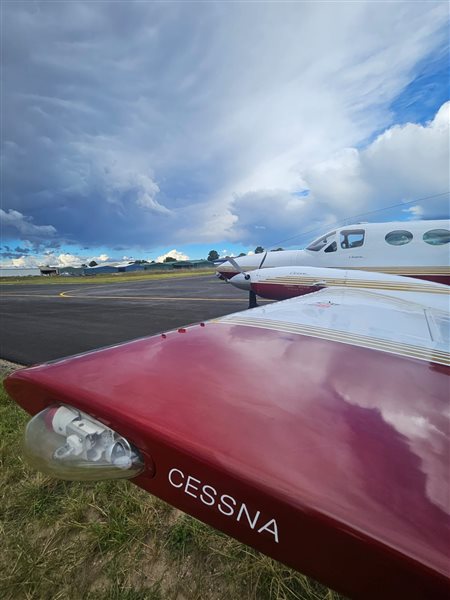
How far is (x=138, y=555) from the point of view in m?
1.69

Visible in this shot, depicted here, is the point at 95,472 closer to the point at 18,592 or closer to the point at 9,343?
the point at 18,592

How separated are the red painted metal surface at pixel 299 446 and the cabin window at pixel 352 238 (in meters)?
8.47

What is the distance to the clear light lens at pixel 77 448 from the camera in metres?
0.93

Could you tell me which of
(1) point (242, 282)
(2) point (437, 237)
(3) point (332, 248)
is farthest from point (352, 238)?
(1) point (242, 282)

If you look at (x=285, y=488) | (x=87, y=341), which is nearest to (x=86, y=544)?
(x=285, y=488)

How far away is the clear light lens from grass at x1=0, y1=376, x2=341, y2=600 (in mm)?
1061

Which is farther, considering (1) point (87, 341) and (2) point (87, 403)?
(1) point (87, 341)

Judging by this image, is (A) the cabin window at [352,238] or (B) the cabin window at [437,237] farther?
(A) the cabin window at [352,238]

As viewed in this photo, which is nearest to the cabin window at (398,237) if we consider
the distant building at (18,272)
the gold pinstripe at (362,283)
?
the gold pinstripe at (362,283)

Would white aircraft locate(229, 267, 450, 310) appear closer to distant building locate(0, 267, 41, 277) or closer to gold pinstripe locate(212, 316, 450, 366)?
gold pinstripe locate(212, 316, 450, 366)

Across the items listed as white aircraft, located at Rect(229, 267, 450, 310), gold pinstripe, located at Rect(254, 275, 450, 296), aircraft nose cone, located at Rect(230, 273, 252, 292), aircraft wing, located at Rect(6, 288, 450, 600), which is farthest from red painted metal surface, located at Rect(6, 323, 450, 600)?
aircraft nose cone, located at Rect(230, 273, 252, 292)

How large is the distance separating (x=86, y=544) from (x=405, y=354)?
7.13ft

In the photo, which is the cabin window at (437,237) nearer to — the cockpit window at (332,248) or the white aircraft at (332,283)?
the cockpit window at (332,248)

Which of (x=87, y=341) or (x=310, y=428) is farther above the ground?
(x=310, y=428)
